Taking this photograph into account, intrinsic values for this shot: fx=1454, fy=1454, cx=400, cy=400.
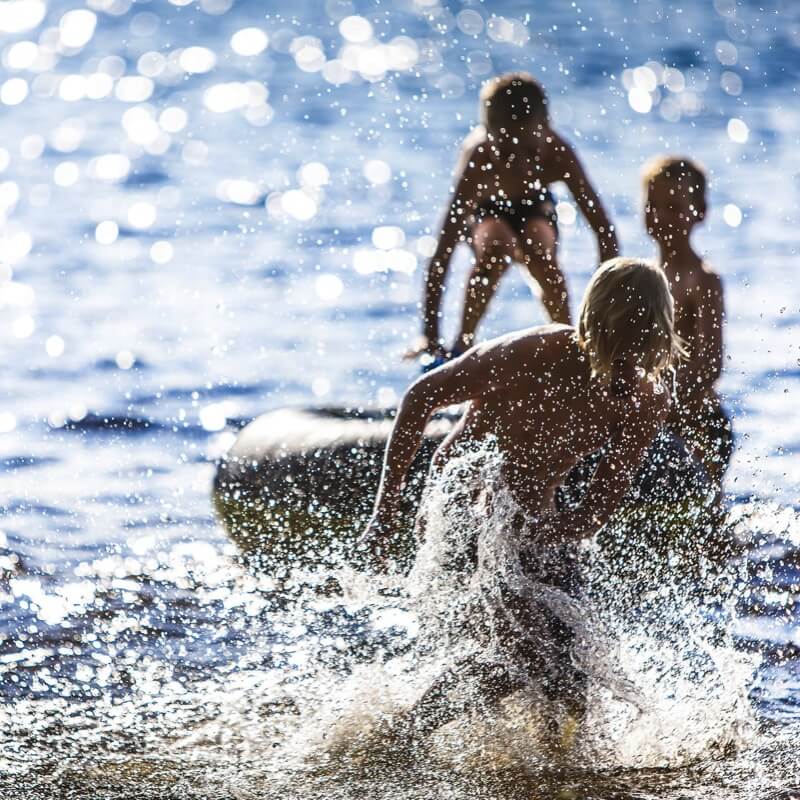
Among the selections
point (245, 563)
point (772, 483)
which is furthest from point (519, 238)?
point (245, 563)

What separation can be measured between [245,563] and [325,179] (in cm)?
759

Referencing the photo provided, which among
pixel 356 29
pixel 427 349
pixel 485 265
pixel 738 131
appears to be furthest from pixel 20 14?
pixel 427 349

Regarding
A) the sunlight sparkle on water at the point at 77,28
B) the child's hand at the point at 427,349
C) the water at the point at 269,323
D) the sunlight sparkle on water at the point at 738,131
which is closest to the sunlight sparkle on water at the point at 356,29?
the water at the point at 269,323

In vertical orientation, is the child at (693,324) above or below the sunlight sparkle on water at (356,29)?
below

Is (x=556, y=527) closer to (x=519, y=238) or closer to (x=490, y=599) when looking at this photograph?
(x=490, y=599)

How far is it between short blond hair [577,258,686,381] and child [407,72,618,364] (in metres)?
2.64

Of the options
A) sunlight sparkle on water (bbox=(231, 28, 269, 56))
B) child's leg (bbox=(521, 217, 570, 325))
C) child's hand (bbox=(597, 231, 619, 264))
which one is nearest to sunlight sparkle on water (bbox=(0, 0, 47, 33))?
sunlight sparkle on water (bbox=(231, 28, 269, 56))

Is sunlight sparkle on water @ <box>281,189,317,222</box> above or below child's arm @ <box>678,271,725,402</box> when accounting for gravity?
above

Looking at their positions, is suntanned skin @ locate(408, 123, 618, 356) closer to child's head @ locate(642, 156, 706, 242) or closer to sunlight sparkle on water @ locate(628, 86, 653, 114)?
child's head @ locate(642, 156, 706, 242)

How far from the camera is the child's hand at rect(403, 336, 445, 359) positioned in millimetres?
6688

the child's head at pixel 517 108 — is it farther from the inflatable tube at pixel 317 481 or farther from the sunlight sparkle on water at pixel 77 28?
the sunlight sparkle on water at pixel 77 28

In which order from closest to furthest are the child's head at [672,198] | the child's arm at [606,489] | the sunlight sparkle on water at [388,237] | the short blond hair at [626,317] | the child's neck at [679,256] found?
the short blond hair at [626,317]
the child's arm at [606,489]
the child's neck at [679,256]
the child's head at [672,198]
the sunlight sparkle on water at [388,237]

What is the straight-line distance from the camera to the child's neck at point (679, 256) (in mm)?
6047

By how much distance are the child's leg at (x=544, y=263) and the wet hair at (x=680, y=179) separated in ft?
2.64
